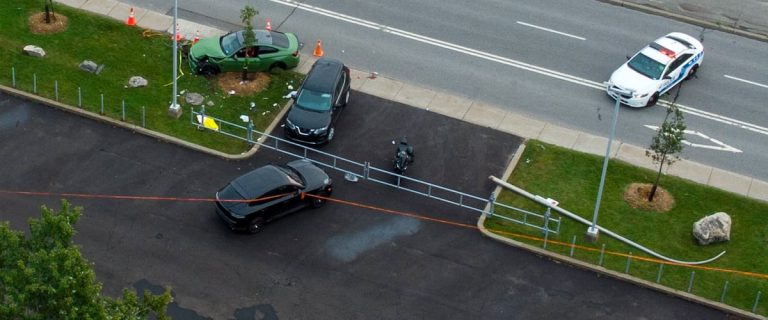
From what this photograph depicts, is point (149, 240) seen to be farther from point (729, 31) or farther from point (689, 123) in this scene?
point (729, 31)

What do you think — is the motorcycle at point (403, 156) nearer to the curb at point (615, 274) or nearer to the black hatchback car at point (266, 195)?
the black hatchback car at point (266, 195)

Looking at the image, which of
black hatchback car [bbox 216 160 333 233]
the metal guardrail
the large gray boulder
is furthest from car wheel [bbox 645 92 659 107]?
black hatchback car [bbox 216 160 333 233]

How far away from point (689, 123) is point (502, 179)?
7.59 metres

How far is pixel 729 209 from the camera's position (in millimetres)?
36219

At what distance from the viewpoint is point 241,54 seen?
132ft

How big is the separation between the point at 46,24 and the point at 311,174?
43.5 feet

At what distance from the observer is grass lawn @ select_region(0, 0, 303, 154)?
38.5m

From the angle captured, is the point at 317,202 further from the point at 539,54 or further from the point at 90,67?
the point at 539,54

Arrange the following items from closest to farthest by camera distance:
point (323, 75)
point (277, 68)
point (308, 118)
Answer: point (308, 118), point (323, 75), point (277, 68)

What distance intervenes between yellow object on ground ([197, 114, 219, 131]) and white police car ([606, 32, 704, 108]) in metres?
13.8

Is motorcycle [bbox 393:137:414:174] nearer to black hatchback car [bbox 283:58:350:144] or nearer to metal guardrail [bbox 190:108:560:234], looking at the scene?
metal guardrail [bbox 190:108:560:234]

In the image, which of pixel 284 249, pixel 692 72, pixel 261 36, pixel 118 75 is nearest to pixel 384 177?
pixel 284 249

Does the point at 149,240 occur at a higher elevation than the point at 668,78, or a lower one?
lower

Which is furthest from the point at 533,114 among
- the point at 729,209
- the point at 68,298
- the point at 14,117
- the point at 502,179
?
the point at 68,298
